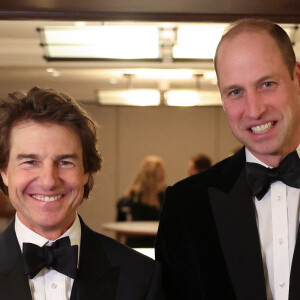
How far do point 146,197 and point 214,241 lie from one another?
16.6 feet

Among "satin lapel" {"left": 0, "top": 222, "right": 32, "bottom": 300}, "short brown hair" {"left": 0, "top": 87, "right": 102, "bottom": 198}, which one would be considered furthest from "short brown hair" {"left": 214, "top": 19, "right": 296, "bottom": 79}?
"satin lapel" {"left": 0, "top": 222, "right": 32, "bottom": 300}

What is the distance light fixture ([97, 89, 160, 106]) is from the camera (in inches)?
265

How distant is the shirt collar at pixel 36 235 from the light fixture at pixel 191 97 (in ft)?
15.7

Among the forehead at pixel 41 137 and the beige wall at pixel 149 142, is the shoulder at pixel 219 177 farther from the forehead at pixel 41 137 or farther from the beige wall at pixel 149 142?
the beige wall at pixel 149 142

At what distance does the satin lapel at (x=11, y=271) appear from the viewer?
6.11 ft

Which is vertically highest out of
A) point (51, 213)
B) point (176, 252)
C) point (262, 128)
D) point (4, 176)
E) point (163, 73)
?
point (163, 73)

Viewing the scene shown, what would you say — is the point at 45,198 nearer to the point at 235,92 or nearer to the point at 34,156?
the point at 34,156

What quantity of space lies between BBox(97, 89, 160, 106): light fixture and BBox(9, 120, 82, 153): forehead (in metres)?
4.81

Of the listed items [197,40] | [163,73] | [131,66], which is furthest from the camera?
[163,73]

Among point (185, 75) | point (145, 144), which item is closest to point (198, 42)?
point (185, 75)

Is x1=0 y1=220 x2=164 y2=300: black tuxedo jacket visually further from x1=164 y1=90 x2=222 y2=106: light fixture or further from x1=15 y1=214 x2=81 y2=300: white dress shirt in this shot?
x1=164 y1=90 x2=222 y2=106: light fixture

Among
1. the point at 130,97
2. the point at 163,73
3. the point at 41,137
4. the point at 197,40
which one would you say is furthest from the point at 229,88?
the point at 163,73

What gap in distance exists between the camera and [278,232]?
6.41ft

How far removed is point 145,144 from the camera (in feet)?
35.6
